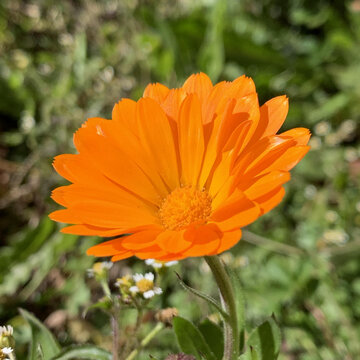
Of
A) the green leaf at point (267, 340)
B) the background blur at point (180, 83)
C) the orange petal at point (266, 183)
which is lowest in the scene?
the background blur at point (180, 83)

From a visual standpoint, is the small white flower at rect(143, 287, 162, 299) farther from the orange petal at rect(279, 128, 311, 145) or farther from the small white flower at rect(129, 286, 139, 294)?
the orange petal at rect(279, 128, 311, 145)

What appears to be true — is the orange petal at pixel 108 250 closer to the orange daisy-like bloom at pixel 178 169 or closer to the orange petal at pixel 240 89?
the orange daisy-like bloom at pixel 178 169

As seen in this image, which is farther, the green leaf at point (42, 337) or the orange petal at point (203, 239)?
the green leaf at point (42, 337)

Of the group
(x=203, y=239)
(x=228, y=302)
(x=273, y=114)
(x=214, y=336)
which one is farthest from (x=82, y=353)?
(x=273, y=114)

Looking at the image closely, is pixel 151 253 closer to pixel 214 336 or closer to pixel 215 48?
pixel 214 336

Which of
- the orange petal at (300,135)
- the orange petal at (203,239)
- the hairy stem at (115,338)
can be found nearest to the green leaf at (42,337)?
the hairy stem at (115,338)

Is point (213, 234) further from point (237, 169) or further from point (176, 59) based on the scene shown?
point (176, 59)

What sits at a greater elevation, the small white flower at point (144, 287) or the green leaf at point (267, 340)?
the small white flower at point (144, 287)
